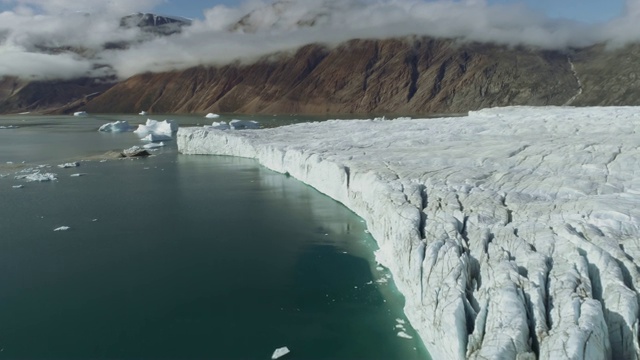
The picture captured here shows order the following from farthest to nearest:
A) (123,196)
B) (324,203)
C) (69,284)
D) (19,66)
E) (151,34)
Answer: (151,34), (19,66), (123,196), (324,203), (69,284)

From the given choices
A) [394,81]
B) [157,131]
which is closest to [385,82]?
[394,81]

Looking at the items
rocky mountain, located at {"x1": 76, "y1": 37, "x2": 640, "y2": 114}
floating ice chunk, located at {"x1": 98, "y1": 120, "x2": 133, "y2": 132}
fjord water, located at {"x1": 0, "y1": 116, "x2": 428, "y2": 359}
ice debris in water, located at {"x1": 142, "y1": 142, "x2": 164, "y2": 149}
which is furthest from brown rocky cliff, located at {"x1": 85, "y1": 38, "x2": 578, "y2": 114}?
fjord water, located at {"x1": 0, "y1": 116, "x2": 428, "y2": 359}

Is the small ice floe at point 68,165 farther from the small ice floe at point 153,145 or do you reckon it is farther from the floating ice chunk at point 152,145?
the floating ice chunk at point 152,145

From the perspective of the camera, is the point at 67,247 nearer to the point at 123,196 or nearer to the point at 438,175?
the point at 123,196

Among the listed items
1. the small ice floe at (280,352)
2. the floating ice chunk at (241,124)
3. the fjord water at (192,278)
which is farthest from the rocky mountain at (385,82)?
the small ice floe at (280,352)

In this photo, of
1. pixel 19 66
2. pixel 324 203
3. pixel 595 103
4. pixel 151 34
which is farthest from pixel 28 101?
pixel 324 203

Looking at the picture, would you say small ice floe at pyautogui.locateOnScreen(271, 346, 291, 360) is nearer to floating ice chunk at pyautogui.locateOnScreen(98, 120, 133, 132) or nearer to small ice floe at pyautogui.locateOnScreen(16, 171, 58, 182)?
small ice floe at pyautogui.locateOnScreen(16, 171, 58, 182)

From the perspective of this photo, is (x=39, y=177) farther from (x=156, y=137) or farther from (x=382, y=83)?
(x=382, y=83)
